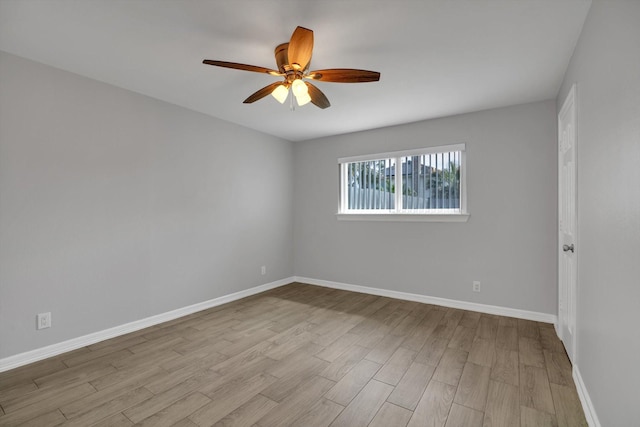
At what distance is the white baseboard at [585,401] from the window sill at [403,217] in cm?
187

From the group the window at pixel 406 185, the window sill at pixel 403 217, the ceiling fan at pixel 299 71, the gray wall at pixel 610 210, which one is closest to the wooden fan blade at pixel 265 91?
the ceiling fan at pixel 299 71

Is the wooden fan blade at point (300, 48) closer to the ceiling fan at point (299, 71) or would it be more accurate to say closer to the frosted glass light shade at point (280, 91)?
the ceiling fan at point (299, 71)

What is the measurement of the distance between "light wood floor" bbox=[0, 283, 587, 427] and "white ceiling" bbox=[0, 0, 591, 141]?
95.7 inches

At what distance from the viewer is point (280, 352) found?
2574 millimetres

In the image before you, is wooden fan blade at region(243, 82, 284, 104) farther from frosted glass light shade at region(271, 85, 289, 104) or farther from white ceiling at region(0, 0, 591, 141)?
white ceiling at region(0, 0, 591, 141)

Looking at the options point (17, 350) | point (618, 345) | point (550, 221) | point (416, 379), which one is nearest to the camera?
point (618, 345)

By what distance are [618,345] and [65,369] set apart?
349 cm

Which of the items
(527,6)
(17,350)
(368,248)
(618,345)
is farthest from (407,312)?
(17,350)

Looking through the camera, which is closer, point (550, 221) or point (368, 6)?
point (368, 6)

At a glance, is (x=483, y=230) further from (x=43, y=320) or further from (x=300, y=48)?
(x=43, y=320)

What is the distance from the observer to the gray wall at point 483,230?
3197 millimetres

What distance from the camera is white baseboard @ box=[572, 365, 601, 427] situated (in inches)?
62.8

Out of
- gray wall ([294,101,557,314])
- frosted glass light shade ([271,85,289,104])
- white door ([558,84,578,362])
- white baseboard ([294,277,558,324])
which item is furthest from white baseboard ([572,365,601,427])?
frosted glass light shade ([271,85,289,104])

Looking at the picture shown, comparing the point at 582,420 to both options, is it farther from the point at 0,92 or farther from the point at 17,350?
the point at 0,92
